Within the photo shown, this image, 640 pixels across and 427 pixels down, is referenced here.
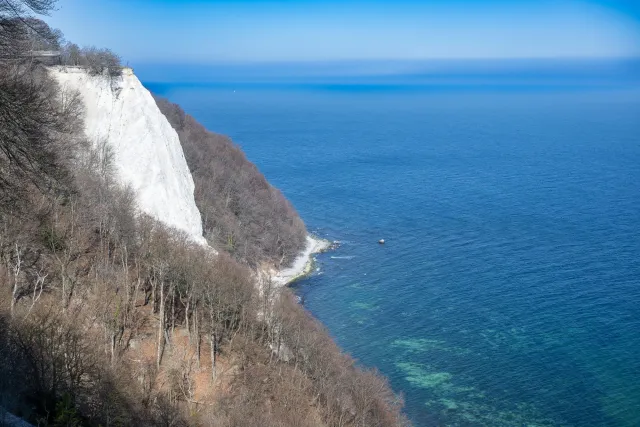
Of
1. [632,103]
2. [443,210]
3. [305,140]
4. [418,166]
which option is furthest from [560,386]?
[632,103]

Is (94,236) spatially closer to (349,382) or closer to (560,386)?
(349,382)

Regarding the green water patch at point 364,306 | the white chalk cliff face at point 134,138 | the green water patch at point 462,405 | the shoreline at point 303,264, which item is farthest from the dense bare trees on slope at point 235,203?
the green water patch at point 462,405

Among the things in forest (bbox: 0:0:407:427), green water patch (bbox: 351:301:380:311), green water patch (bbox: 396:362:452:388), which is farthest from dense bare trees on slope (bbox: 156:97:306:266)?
green water patch (bbox: 396:362:452:388)

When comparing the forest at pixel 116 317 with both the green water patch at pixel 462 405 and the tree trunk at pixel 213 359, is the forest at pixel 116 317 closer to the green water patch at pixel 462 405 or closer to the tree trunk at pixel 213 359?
the tree trunk at pixel 213 359

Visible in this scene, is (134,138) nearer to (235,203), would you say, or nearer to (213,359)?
(235,203)

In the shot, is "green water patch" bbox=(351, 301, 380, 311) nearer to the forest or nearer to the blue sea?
the blue sea

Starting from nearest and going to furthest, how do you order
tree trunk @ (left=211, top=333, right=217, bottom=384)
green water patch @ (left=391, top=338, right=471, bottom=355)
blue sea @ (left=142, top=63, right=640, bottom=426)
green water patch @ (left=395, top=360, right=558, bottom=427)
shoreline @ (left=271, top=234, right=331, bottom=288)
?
1. tree trunk @ (left=211, top=333, right=217, bottom=384)
2. green water patch @ (left=395, top=360, right=558, bottom=427)
3. blue sea @ (left=142, top=63, right=640, bottom=426)
4. green water patch @ (left=391, top=338, right=471, bottom=355)
5. shoreline @ (left=271, top=234, right=331, bottom=288)
